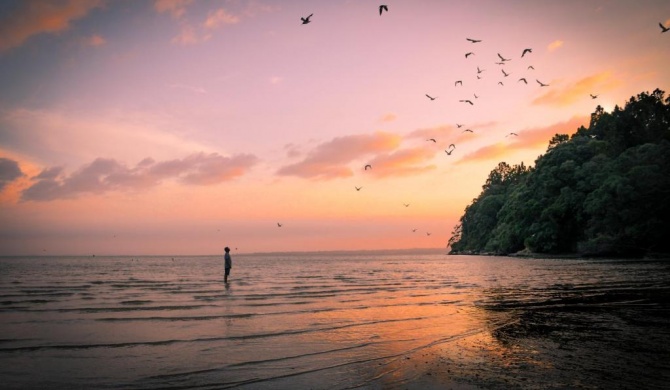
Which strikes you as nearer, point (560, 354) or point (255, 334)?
point (560, 354)

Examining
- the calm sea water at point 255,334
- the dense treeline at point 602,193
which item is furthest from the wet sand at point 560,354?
the dense treeline at point 602,193

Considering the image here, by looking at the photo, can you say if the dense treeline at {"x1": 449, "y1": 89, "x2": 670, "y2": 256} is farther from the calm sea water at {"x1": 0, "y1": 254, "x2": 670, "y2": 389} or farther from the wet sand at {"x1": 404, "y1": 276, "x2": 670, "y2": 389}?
the wet sand at {"x1": 404, "y1": 276, "x2": 670, "y2": 389}

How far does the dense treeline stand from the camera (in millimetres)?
69000

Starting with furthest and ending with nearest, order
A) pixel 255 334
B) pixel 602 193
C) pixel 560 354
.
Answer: pixel 602 193
pixel 255 334
pixel 560 354

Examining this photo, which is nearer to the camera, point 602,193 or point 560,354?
point 560,354

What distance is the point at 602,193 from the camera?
76938 millimetres

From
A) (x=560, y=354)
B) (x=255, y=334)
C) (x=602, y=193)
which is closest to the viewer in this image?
(x=560, y=354)

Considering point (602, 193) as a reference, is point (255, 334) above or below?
below

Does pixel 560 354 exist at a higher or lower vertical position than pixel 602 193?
lower

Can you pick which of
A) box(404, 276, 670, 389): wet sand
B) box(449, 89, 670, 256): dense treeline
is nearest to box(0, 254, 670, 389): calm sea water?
box(404, 276, 670, 389): wet sand

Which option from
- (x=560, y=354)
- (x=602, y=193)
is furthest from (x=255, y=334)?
(x=602, y=193)

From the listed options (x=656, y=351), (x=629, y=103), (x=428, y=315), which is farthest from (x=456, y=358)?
(x=629, y=103)

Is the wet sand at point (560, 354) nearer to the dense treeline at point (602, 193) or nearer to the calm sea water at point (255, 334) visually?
the calm sea water at point (255, 334)

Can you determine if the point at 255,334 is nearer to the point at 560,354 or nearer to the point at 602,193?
A: the point at 560,354
